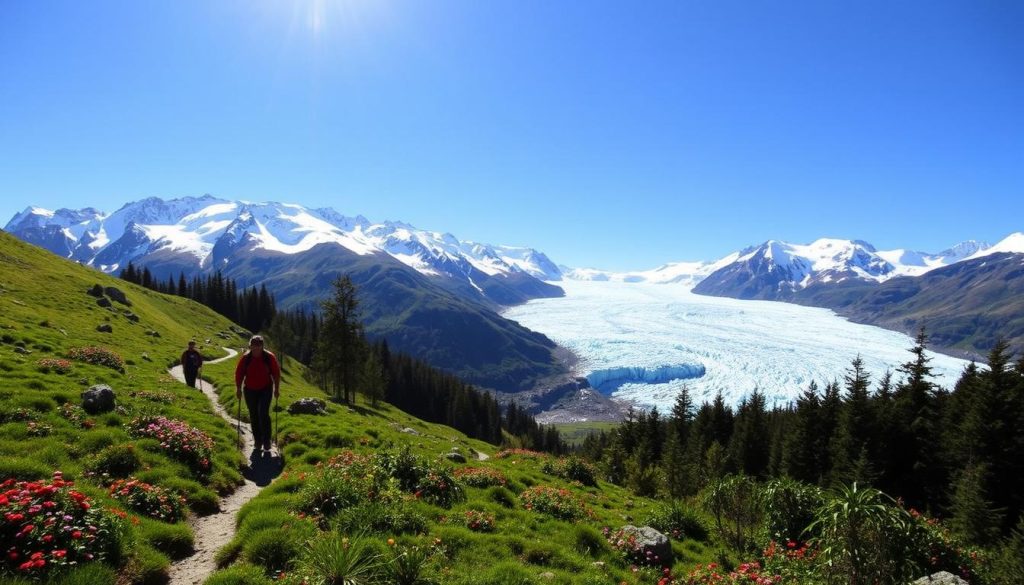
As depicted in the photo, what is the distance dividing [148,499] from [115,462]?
223 cm

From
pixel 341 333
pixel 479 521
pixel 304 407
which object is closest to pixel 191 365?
pixel 304 407

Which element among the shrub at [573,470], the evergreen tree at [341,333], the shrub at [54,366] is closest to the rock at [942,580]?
the shrub at [573,470]

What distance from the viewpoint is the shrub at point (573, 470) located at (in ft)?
78.2

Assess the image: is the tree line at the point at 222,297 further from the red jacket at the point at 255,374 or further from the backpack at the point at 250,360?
the red jacket at the point at 255,374

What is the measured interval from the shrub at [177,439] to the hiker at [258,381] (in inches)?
72.9

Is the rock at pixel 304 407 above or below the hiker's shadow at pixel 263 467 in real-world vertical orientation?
below

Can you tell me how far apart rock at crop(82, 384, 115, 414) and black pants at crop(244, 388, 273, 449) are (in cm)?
414

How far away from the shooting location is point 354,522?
388 inches

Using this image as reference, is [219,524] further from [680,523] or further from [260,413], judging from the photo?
[680,523]

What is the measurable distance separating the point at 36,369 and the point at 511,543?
69.2 ft

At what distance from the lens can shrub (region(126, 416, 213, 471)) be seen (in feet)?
43.0

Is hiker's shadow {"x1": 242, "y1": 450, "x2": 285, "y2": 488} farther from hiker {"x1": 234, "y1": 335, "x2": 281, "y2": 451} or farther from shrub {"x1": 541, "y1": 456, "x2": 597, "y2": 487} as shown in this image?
shrub {"x1": 541, "y1": 456, "x2": 597, "y2": 487}

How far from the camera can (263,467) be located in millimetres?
15688

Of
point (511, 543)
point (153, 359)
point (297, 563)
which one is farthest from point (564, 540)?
point (153, 359)
